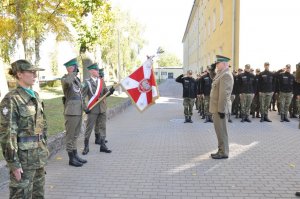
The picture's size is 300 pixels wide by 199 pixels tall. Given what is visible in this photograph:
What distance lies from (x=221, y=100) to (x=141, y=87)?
1784 mm

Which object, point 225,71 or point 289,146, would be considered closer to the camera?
point 225,71

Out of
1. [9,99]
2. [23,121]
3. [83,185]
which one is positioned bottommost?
[83,185]

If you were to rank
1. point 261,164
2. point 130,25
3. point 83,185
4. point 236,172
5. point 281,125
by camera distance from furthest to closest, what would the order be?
point 130,25, point 281,125, point 261,164, point 236,172, point 83,185

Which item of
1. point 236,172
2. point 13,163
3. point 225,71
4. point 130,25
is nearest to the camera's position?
point 13,163

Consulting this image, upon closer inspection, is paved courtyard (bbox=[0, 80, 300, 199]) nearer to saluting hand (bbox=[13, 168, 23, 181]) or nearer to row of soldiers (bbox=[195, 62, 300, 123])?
saluting hand (bbox=[13, 168, 23, 181])

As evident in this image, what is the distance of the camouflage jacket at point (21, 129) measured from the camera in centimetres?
333

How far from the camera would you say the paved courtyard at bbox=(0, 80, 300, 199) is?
5.05 metres

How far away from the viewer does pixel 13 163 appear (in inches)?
131

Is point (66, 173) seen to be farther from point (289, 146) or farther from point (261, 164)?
point (289, 146)

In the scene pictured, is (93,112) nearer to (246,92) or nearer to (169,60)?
(246,92)

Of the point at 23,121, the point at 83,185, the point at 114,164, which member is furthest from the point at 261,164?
the point at 23,121

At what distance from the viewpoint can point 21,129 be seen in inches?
139

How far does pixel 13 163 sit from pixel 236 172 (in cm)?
406

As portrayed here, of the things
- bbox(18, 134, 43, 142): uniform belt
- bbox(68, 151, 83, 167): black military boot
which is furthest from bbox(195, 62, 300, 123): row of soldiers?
bbox(18, 134, 43, 142): uniform belt
